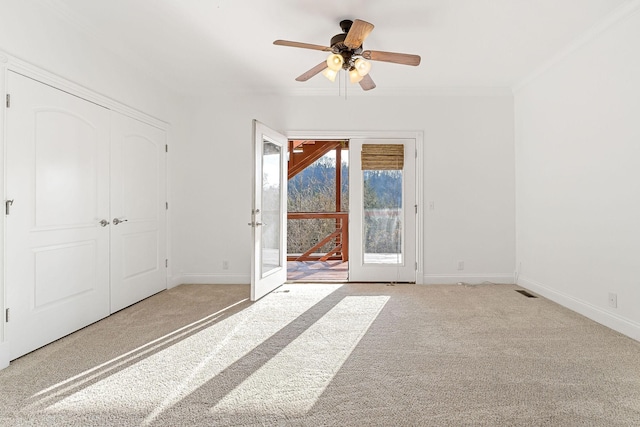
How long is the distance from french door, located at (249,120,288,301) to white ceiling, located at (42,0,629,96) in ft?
2.73

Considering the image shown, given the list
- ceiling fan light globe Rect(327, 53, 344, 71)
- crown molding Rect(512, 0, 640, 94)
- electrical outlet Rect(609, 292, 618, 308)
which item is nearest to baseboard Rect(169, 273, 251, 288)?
ceiling fan light globe Rect(327, 53, 344, 71)

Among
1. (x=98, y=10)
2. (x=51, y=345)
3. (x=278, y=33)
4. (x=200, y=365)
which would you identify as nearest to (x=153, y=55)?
(x=98, y=10)

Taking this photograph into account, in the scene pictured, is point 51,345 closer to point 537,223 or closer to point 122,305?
point 122,305

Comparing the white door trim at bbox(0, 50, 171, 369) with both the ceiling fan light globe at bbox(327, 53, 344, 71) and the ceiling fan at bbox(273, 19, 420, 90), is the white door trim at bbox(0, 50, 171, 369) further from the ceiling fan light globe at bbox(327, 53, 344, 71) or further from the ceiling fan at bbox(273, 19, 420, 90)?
the ceiling fan light globe at bbox(327, 53, 344, 71)

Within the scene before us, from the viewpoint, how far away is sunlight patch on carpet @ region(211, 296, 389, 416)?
1.78 meters

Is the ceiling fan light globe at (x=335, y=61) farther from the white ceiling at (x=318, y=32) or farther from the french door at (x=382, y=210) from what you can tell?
the french door at (x=382, y=210)

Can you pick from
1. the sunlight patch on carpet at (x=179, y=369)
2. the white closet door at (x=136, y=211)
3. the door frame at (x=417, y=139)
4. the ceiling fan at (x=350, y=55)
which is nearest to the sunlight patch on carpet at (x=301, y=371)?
the sunlight patch on carpet at (x=179, y=369)

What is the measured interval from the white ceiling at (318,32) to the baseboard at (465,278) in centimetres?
247

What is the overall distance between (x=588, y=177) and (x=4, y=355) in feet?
15.6

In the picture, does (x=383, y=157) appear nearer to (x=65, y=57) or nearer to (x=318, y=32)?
(x=318, y=32)

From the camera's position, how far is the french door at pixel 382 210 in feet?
14.9

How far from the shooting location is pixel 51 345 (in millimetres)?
2559

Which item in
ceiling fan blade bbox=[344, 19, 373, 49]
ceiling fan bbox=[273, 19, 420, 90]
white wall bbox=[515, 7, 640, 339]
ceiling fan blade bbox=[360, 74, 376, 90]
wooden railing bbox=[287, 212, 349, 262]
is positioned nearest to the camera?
ceiling fan blade bbox=[344, 19, 373, 49]

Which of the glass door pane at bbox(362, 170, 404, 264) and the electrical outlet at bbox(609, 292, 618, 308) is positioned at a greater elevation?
the glass door pane at bbox(362, 170, 404, 264)
